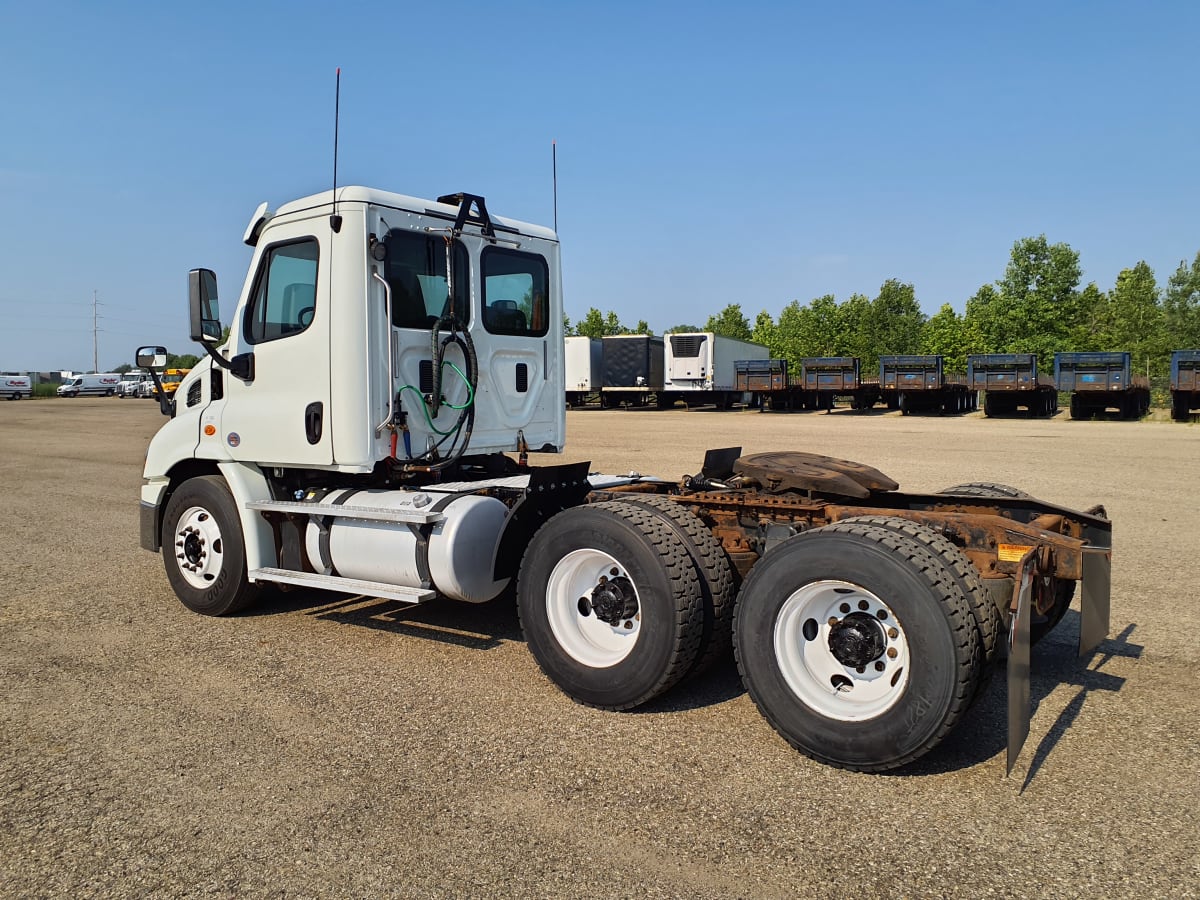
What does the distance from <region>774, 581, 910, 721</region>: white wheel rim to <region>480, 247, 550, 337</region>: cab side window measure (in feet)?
11.3

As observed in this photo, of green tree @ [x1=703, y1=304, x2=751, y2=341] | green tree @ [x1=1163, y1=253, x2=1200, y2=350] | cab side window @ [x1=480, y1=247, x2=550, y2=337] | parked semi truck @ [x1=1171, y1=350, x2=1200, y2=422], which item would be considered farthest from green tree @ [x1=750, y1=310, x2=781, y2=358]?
cab side window @ [x1=480, y1=247, x2=550, y2=337]

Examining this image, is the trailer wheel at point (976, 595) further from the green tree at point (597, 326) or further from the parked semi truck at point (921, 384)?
the green tree at point (597, 326)

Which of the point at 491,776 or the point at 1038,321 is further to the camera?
the point at 1038,321

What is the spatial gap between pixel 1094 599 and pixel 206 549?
19.0 feet

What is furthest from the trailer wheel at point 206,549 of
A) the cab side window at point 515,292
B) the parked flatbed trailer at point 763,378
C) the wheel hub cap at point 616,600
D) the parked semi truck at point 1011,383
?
the parked flatbed trailer at point 763,378

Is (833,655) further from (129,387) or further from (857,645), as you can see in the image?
(129,387)

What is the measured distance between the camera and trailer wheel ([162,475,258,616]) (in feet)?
21.5

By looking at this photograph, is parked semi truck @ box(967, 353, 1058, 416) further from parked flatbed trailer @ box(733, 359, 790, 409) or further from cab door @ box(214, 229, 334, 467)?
cab door @ box(214, 229, 334, 467)

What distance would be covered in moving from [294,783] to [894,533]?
2834mm

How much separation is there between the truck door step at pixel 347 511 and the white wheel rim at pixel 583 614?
1.00 metres

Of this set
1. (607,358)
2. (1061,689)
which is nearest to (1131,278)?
(607,358)

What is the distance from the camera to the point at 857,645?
4012 mm

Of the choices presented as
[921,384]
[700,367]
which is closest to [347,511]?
[921,384]

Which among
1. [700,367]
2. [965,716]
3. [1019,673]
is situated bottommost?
[965,716]
